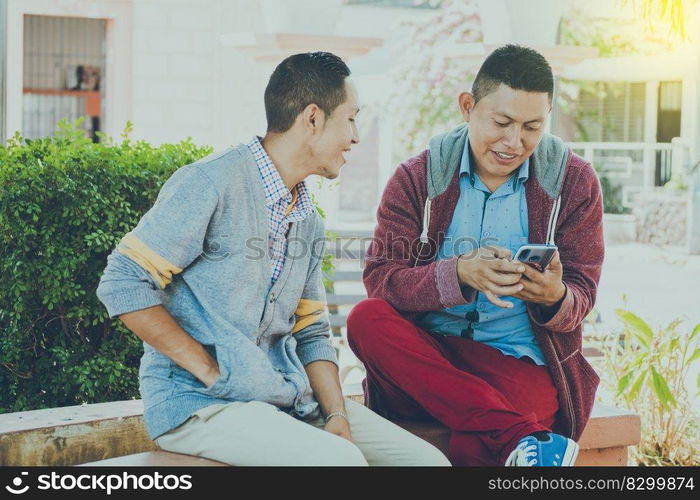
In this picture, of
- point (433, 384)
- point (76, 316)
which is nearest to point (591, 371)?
point (433, 384)

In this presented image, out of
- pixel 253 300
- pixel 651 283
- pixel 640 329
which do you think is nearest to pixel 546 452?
pixel 253 300

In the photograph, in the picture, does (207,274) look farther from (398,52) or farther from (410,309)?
(398,52)

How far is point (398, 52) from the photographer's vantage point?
56.5 ft

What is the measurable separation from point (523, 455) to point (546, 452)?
0.06 metres

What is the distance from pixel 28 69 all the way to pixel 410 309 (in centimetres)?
1202

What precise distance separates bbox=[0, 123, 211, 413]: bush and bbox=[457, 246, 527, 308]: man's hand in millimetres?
1304

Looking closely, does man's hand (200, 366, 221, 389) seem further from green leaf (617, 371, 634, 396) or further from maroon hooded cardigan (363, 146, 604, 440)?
green leaf (617, 371, 634, 396)

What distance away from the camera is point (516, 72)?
3014mm

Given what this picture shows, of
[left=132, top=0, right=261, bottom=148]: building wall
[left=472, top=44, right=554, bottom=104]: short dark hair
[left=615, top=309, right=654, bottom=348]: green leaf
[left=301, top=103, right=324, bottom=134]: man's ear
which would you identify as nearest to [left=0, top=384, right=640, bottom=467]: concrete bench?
[left=301, top=103, right=324, bottom=134]: man's ear

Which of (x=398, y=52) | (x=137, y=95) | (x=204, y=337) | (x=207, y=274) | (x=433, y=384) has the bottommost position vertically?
(x=433, y=384)

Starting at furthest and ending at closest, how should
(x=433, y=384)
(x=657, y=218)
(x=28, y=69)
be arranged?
(x=657, y=218), (x=28, y=69), (x=433, y=384)

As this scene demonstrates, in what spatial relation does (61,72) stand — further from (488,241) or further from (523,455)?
(523,455)

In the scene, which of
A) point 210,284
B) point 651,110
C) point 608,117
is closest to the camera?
point 210,284
